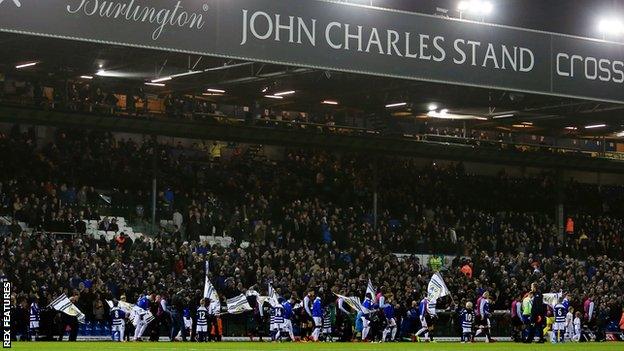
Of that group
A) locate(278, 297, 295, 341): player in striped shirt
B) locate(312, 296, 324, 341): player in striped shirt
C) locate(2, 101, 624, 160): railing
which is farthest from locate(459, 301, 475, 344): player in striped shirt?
locate(2, 101, 624, 160): railing

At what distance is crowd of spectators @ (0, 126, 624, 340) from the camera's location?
38562 mm

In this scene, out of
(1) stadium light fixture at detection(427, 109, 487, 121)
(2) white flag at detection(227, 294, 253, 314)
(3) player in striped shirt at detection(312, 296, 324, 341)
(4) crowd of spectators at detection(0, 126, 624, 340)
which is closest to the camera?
(2) white flag at detection(227, 294, 253, 314)

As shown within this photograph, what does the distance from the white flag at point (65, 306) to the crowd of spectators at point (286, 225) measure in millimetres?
561

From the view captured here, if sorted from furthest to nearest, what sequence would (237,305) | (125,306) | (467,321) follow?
(467,321), (237,305), (125,306)

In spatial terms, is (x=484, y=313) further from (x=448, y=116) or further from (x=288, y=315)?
(x=448, y=116)

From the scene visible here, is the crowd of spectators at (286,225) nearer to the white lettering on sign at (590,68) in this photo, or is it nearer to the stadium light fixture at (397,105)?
the stadium light fixture at (397,105)

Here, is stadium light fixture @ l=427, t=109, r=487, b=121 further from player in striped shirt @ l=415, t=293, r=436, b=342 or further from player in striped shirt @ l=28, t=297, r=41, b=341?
player in striped shirt @ l=28, t=297, r=41, b=341

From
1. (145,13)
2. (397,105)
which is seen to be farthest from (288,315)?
(397,105)

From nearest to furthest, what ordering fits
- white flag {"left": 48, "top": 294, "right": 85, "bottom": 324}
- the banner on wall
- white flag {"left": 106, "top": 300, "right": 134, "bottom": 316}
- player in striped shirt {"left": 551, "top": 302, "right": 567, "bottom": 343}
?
white flag {"left": 48, "top": 294, "right": 85, "bottom": 324}
the banner on wall
white flag {"left": 106, "top": 300, "right": 134, "bottom": 316}
player in striped shirt {"left": 551, "top": 302, "right": 567, "bottom": 343}

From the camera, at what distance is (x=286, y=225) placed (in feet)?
155

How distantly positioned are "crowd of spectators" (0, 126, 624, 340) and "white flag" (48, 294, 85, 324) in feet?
1.84

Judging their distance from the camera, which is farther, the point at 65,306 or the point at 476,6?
the point at 476,6

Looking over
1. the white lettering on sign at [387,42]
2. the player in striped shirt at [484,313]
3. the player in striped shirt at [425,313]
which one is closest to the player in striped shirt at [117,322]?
the white lettering on sign at [387,42]

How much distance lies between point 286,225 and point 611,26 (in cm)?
1415
